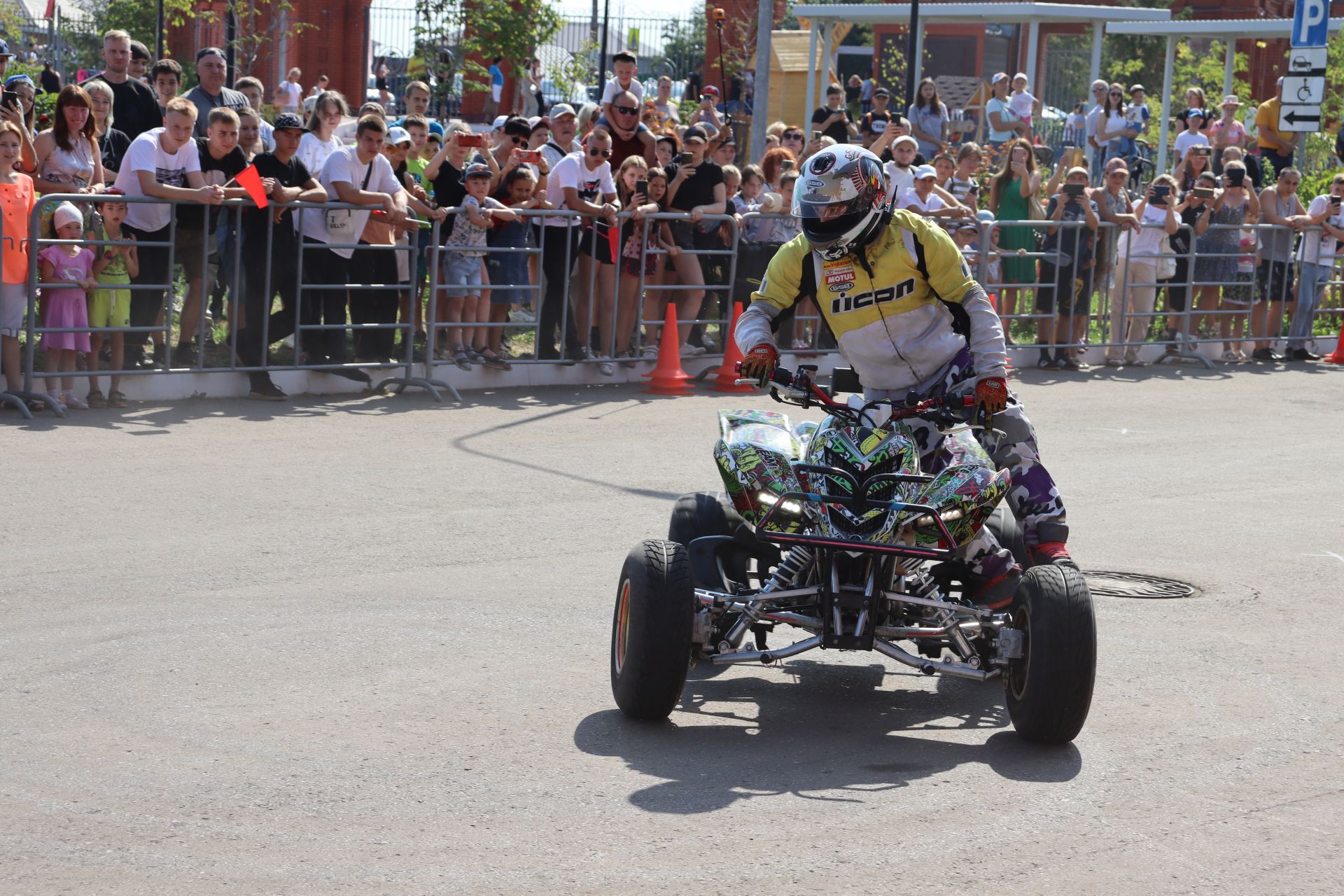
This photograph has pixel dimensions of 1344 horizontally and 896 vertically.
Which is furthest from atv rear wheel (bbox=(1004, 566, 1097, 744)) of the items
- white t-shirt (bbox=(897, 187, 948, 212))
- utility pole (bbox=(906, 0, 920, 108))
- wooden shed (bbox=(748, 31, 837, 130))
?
wooden shed (bbox=(748, 31, 837, 130))

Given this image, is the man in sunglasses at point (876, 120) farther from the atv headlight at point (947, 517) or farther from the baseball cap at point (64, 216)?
the atv headlight at point (947, 517)

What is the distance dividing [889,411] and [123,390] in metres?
7.37

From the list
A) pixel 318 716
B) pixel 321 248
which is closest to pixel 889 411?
pixel 318 716

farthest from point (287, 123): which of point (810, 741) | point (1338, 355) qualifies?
point (1338, 355)

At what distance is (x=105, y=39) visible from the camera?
13586 mm

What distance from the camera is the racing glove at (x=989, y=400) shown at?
6.25m

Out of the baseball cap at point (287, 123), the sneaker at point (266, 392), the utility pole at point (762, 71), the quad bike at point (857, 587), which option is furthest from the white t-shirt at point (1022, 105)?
the quad bike at point (857, 587)

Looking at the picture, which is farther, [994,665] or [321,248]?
[321,248]

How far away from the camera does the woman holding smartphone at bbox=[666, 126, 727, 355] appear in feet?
49.8

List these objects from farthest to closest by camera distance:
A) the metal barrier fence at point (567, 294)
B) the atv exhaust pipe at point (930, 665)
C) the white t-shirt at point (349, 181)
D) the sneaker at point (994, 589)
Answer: the white t-shirt at point (349, 181) < the metal barrier fence at point (567, 294) < the sneaker at point (994, 589) < the atv exhaust pipe at point (930, 665)

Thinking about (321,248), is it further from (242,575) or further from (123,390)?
(242,575)

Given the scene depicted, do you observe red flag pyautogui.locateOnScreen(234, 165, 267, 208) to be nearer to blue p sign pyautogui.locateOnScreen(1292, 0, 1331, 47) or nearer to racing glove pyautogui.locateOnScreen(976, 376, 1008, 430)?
racing glove pyautogui.locateOnScreen(976, 376, 1008, 430)

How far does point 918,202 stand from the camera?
16078mm

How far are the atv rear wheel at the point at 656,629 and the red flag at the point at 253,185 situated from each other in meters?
7.26
